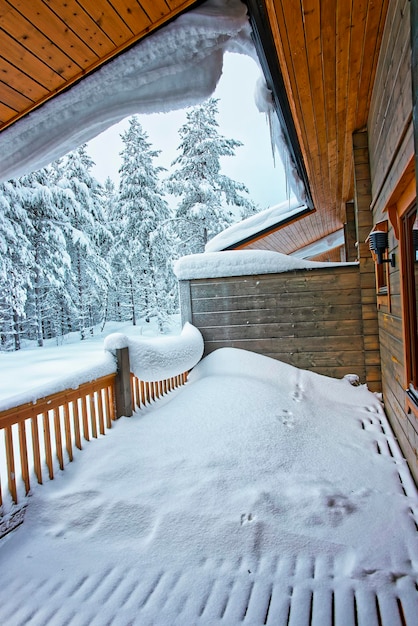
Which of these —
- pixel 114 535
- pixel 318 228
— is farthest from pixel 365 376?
pixel 318 228

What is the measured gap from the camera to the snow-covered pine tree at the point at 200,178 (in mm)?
13375

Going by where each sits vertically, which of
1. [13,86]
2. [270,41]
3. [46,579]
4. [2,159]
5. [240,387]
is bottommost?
[46,579]

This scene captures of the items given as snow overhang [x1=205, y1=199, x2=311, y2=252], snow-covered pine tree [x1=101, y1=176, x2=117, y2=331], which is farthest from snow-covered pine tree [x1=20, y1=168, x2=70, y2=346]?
snow overhang [x1=205, y1=199, x2=311, y2=252]

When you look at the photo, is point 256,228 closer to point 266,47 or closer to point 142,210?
point 266,47

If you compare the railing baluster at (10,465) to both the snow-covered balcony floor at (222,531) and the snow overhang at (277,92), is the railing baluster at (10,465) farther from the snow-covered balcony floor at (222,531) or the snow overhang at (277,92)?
the snow overhang at (277,92)

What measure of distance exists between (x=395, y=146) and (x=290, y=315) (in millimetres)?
2903

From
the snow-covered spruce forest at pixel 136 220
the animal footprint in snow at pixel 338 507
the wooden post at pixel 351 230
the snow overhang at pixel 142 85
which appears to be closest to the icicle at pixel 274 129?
the snow overhang at pixel 142 85

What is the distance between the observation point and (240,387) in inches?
154

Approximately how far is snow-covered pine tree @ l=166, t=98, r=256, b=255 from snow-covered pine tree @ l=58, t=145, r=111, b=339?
312 cm

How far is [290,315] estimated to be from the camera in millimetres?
5031

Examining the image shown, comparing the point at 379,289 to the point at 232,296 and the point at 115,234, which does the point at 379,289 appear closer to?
the point at 232,296

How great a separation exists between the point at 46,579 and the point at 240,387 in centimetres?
253

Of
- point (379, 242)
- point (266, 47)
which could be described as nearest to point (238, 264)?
point (379, 242)

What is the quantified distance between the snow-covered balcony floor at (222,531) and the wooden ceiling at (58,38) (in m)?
2.50
